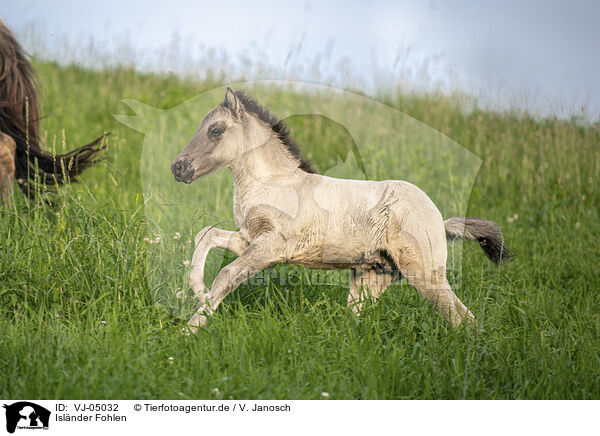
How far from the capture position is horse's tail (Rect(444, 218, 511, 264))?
3.55m

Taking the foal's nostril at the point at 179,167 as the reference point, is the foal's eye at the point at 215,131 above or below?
above

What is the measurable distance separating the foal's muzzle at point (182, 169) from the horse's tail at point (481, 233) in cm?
157

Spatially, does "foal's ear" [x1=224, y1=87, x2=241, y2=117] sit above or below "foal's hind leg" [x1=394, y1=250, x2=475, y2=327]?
above

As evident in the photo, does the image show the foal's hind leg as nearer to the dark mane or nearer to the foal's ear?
the dark mane

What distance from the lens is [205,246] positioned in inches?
128

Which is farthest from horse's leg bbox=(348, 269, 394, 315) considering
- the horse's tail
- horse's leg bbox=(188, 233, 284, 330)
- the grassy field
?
horse's leg bbox=(188, 233, 284, 330)

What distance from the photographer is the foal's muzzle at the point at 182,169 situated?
3.06 m
